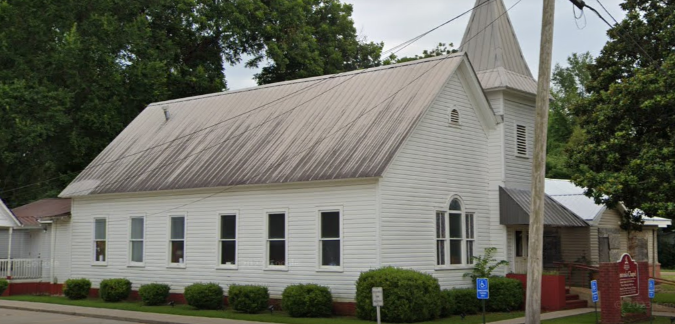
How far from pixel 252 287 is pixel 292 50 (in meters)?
22.7

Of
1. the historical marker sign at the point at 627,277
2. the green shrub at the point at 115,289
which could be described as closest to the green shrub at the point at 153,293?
the green shrub at the point at 115,289

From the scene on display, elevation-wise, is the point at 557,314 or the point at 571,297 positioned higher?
the point at 571,297

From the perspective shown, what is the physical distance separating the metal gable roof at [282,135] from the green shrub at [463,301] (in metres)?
4.49

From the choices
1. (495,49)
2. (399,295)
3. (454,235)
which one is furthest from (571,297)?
(495,49)

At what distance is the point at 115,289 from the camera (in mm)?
27719

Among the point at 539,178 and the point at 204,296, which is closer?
the point at 539,178

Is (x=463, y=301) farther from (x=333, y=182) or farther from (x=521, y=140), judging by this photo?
(x=521, y=140)

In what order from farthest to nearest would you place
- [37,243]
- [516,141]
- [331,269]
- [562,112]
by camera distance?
1. [562,112]
2. [37,243]
3. [516,141]
4. [331,269]

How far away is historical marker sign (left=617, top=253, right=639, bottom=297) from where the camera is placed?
21.2 metres

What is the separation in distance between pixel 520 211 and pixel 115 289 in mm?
14310

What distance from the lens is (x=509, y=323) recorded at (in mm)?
20969

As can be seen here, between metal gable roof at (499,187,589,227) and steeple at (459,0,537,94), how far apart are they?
11.9 ft

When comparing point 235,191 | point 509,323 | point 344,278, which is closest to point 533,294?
point 509,323

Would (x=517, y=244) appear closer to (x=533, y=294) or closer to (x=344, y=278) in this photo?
(x=344, y=278)
